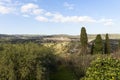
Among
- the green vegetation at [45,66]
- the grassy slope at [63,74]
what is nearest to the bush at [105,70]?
the green vegetation at [45,66]

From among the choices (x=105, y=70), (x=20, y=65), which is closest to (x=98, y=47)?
(x=20, y=65)

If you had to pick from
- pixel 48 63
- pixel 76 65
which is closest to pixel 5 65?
pixel 48 63

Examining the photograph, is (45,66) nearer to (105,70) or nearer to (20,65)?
(20,65)

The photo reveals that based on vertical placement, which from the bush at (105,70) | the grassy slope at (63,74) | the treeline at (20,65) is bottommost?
the grassy slope at (63,74)

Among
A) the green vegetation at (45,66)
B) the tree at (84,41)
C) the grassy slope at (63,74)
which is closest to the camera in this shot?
the green vegetation at (45,66)

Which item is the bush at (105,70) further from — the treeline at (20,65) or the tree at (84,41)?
the tree at (84,41)

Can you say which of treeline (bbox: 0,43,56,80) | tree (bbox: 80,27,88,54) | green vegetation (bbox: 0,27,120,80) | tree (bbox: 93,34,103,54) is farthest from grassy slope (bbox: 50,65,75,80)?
tree (bbox: 93,34,103,54)
